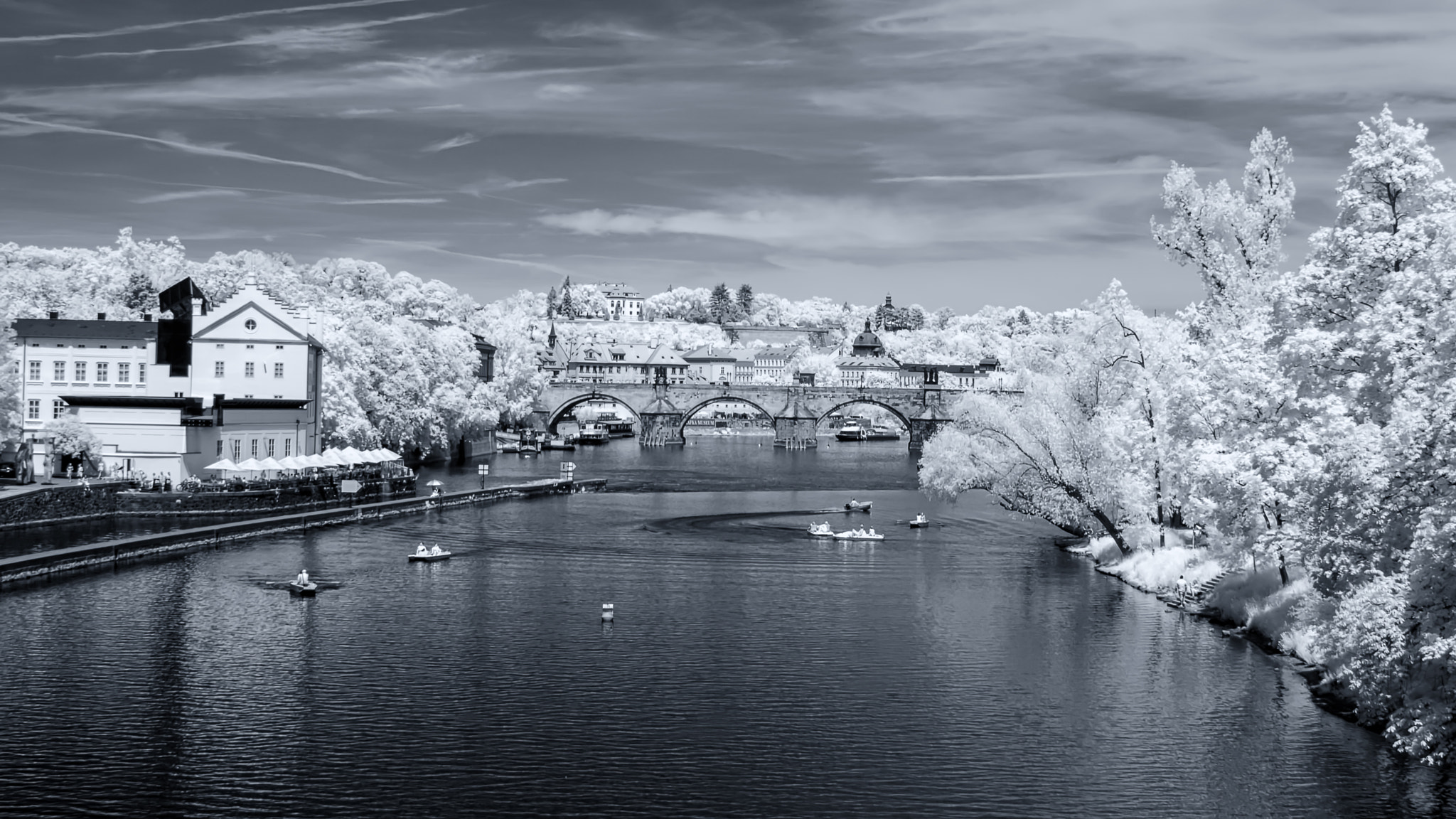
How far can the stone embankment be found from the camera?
59.0 metres

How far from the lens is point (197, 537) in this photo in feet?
187

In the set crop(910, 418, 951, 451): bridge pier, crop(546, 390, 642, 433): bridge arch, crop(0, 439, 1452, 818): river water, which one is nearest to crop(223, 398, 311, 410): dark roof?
crop(0, 439, 1452, 818): river water

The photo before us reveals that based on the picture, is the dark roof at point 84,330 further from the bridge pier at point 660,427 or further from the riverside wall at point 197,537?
the bridge pier at point 660,427

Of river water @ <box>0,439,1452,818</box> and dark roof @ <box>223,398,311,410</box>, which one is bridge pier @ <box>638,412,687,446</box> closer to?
dark roof @ <box>223,398,311,410</box>

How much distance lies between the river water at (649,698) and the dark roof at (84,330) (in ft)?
80.8

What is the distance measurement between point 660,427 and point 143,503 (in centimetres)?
9975

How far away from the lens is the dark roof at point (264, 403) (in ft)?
237

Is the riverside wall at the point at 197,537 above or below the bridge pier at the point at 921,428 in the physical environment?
below

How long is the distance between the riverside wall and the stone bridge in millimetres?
69985

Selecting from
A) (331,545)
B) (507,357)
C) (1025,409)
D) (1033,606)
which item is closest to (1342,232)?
(1033,606)

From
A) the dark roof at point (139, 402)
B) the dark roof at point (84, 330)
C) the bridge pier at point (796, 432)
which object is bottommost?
the bridge pier at point (796, 432)

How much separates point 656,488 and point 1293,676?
6305cm

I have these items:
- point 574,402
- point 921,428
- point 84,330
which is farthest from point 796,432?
point 84,330

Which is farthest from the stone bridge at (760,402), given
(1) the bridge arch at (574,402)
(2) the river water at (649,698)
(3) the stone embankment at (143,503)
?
(2) the river water at (649,698)
